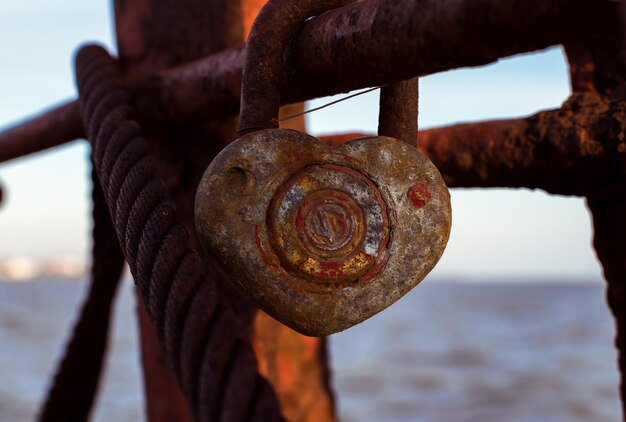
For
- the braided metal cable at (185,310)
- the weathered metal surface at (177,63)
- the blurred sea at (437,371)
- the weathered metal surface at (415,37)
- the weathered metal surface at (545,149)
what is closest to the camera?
the weathered metal surface at (415,37)

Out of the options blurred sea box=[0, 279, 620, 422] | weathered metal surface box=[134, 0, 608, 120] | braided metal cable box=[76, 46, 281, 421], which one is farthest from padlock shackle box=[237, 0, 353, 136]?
blurred sea box=[0, 279, 620, 422]

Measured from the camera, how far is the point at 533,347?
772 cm

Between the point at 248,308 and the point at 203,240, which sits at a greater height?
the point at 248,308

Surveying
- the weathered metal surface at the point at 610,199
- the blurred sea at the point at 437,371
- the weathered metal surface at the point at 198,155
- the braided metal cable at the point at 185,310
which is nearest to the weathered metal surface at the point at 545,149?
the weathered metal surface at the point at 610,199

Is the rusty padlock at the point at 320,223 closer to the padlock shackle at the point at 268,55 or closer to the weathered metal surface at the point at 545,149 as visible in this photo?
the padlock shackle at the point at 268,55

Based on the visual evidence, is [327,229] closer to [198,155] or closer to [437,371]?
[198,155]

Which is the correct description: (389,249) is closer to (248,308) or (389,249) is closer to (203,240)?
(203,240)

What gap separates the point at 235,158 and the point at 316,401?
69 cm

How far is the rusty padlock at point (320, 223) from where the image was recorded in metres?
0.64

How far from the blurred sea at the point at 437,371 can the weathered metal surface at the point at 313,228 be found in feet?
11.6

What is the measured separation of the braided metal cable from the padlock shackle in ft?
0.46

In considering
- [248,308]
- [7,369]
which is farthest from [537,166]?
[7,369]

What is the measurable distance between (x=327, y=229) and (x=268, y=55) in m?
0.19

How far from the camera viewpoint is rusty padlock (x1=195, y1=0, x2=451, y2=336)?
0.64 meters
